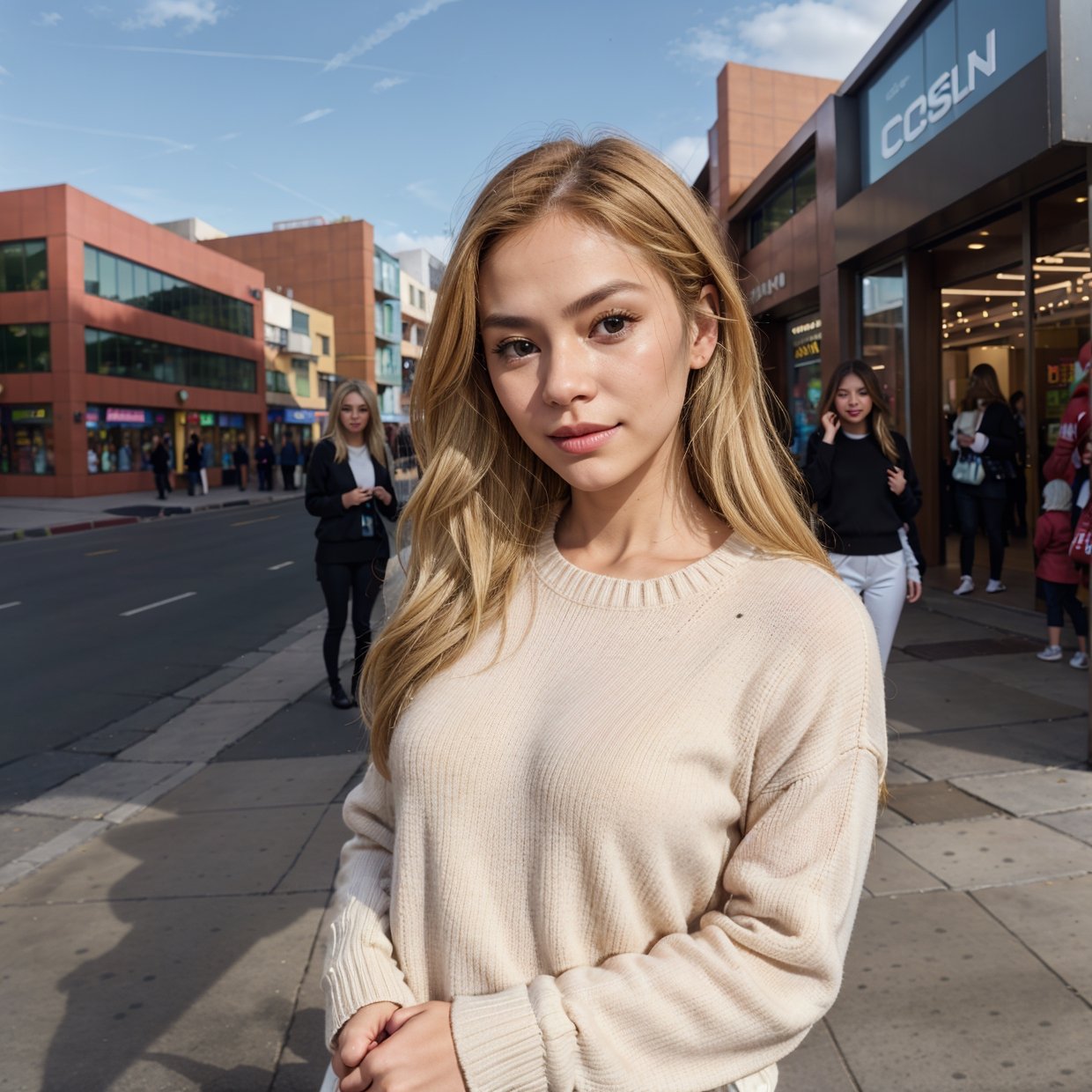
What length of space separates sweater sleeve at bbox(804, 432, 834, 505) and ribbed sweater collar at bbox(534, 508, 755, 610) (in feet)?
13.3

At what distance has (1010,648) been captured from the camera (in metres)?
7.55

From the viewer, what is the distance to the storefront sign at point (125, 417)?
120ft

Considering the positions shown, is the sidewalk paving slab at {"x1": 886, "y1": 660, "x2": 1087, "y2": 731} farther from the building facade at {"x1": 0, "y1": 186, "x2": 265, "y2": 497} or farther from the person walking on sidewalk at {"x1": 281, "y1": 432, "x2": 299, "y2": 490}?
the person walking on sidewalk at {"x1": 281, "y1": 432, "x2": 299, "y2": 490}

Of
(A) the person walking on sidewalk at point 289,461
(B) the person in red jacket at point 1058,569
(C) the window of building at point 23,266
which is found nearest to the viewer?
(B) the person in red jacket at point 1058,569

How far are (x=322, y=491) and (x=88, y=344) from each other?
107ft

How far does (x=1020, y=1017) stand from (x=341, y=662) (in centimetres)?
597

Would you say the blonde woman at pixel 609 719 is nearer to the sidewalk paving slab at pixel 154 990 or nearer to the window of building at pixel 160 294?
the sidewalk paving slab at pixel 154 990

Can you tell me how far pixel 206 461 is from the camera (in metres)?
41.1

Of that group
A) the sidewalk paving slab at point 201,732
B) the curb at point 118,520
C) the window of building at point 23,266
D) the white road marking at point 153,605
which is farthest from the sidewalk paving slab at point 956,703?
the window of building at point 23,266

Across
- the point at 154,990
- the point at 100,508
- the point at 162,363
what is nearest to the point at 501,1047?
the point at 154,990

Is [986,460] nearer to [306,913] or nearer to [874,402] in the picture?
[874,402]

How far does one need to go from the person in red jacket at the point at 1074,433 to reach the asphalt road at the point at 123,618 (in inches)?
216

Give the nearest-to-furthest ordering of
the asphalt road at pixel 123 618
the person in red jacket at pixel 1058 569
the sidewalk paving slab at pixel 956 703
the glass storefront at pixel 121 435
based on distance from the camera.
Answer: the sidewalk paving slab at pixel 956 703
the person in red jacket at pixel 1058 569
the asphalt road at pixel 123 618
the glass storefront at pixel 121 435

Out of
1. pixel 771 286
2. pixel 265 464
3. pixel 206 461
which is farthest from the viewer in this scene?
pixel 206 461
